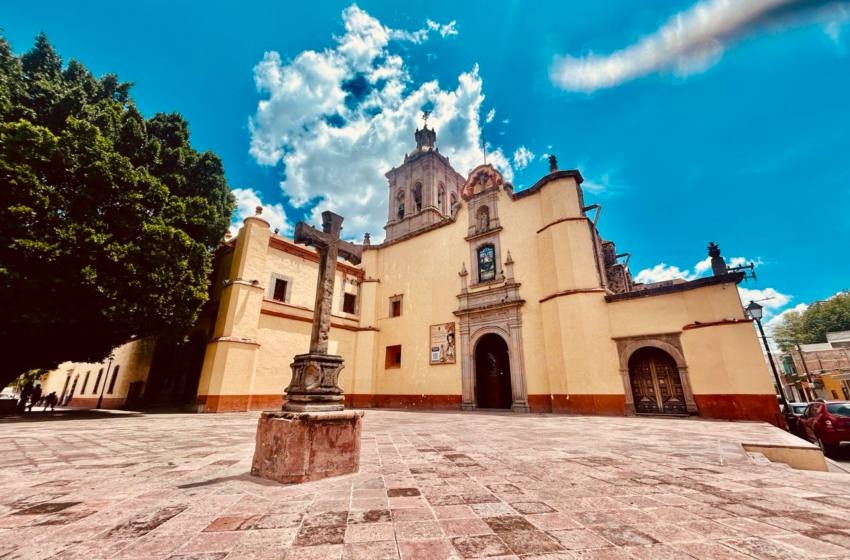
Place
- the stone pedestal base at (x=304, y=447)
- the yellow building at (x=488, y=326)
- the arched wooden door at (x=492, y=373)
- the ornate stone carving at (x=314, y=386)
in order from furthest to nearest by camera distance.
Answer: the arched wooden door at (x=492, y=373) < the yellow building at (x=488, y=326) < the ornate stone carving at (x=314, y=386) < the stone pedestal base at (x=304, y=447)

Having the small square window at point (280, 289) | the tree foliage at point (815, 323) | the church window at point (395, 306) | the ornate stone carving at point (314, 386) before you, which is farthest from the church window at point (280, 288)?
the tree foliage at point (815, 323)

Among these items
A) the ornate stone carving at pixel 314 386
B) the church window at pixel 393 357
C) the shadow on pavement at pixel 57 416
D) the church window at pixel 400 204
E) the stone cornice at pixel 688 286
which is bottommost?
the shadow on pavement at pixel 57 416

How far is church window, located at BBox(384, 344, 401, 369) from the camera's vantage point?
18.0 metres

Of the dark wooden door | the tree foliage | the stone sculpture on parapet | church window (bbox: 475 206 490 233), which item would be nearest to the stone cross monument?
the stone sculpture on parapet

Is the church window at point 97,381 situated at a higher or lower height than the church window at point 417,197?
lower

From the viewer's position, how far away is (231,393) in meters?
12.6

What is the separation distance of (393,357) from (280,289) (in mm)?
6841

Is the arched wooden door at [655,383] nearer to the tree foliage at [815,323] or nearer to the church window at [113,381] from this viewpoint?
the church window at [113,381]

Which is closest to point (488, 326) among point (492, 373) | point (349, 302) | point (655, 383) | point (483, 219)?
point (492, 373)

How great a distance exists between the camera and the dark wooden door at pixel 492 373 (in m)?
15.8

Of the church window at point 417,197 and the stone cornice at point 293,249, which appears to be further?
the church window at point 417,197

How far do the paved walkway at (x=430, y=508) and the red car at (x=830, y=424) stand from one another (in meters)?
5.32

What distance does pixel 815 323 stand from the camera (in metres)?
41.6

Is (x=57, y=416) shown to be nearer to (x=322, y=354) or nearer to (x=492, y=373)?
(x=322, y=354)
